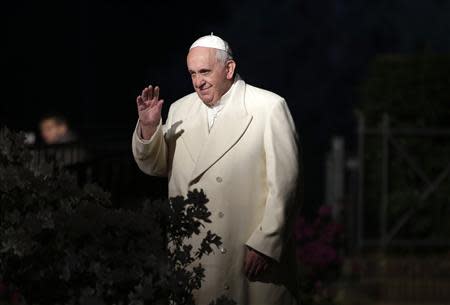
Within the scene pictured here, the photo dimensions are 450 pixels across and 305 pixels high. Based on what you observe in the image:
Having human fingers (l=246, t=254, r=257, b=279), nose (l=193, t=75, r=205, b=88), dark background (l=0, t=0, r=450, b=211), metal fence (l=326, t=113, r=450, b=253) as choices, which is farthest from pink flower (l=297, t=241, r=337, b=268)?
Answer: dark background (l=0, t=0, r=450, b=211)

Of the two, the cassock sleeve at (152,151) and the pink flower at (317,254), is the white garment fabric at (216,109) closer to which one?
the cassock sleeve at (152,151)

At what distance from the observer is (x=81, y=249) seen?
16.4ft

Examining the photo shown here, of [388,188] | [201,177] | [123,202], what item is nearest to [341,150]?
[388,188]

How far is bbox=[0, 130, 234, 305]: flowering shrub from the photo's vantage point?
4934 millimetres

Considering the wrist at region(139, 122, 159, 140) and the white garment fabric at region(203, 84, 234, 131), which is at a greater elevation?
the white garment fabric at region(203, 84, 234, 131)

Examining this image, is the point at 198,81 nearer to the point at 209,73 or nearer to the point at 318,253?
the point at 209,73

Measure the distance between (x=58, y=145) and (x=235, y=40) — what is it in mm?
15526

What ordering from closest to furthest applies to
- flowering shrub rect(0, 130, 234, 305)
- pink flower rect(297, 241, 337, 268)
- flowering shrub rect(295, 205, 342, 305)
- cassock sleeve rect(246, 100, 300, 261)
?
flowering shrub rect(0, 130, 234, 305) → cassock sleeve rect(246, 100, 300, 261) → flowering shrub rect(295, 205, 342, 305) → pink flower rect(297, 241, 337, 268)

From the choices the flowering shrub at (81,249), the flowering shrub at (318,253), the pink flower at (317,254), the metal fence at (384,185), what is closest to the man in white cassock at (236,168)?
the flowering shrub at (81,249)

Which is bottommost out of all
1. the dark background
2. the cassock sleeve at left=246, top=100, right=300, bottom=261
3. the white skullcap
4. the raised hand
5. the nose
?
the cassock sleeve at left=246, top=100, right=300, bottom=261

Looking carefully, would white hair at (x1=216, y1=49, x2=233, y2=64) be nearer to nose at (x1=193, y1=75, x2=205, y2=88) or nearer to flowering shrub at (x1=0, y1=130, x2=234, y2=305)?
nose at (x1=193, y1=75, x2=205, y2=88)

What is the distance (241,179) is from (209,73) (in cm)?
47

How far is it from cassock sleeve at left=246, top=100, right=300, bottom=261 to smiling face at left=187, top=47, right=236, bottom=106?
0.26m

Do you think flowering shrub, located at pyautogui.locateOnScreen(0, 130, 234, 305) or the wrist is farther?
the wrist
